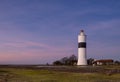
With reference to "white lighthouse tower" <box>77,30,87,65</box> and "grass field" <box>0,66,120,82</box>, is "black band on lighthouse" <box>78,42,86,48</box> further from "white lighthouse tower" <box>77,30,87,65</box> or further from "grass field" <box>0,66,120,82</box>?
"grass field" <box>0,66,120,82</box>

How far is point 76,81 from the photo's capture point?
29.5m

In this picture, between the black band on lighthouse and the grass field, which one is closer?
the grass field

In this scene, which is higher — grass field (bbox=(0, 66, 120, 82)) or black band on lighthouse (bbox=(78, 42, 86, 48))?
black band on lighthouse (bbox=(78, 42, 86, 48))

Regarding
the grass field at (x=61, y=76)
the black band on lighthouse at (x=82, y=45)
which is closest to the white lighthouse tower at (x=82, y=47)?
the black band on lighthouse at (x=82, y=45)

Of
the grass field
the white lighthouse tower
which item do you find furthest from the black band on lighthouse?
the grass field

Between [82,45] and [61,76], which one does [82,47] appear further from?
[61,76]

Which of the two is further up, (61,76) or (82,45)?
(82,45)

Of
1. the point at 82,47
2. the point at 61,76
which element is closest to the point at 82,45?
the point at 82,47

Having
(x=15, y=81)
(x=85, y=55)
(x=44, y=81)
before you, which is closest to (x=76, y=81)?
(x=44, y=81)

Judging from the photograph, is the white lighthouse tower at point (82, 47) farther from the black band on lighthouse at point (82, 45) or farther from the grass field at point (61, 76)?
the grass field at point (61, 76)

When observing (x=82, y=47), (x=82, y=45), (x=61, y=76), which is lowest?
(x=61, y=76)

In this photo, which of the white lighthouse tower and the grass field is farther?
the white lighthouse tower

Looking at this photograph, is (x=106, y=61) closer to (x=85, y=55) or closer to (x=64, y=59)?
(x=64, y=59)

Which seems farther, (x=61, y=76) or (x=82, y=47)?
(x=82, y=47)
